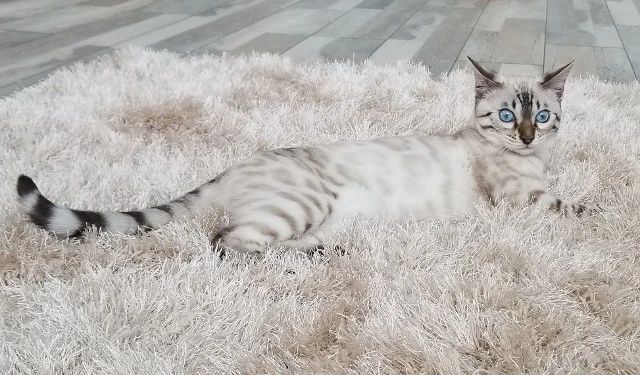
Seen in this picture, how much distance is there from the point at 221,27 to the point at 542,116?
9.81ft

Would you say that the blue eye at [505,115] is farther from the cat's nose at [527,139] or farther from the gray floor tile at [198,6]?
the gray floor tile at [198,6]

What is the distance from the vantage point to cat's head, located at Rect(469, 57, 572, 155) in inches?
71.7

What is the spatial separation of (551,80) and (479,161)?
0.32m

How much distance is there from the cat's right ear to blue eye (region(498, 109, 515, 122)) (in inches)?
3.5

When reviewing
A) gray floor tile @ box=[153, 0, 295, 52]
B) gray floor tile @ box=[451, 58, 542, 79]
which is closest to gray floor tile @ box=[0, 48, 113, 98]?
gray floor tile @ box=[153, 0, 295, 52]

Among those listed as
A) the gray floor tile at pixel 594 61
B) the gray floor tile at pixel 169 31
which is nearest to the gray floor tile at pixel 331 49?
the gray floor tile at pixel 169 31

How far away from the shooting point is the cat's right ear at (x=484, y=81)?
1.87 m

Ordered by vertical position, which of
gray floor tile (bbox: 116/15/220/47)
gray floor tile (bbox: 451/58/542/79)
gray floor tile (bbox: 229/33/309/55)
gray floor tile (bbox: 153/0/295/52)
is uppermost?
gray floor tile (bbox: 116/15/220/47)

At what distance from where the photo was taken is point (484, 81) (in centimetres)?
191

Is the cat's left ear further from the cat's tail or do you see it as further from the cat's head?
the cat's tail

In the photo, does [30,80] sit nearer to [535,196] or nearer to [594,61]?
[535,196]

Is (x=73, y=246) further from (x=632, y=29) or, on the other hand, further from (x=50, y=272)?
(x=632, y=29)

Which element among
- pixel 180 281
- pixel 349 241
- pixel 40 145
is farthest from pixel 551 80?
pixel 40 145

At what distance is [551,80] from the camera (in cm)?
187
